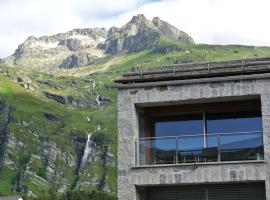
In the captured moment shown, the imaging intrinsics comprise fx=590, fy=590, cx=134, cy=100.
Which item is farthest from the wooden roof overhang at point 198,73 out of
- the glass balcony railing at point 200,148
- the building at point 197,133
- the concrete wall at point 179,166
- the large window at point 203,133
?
the glass balcony railing at point 200,148

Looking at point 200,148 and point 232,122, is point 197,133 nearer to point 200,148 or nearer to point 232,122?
point 200,148

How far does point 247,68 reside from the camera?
22.6 metres

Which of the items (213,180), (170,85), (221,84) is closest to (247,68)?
(221,84)

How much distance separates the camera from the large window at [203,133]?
2244cm

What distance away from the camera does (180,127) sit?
80.3ft

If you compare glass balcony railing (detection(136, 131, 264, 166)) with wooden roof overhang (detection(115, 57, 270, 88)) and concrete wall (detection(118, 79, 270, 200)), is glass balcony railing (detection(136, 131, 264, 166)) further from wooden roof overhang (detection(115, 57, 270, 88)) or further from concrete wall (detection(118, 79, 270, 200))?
wooden roof overhang (detection(115, 57, 270, 88))

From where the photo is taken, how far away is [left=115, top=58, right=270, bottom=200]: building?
22.0 metres

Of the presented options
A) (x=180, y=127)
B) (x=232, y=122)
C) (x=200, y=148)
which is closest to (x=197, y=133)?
(x=180, y=127)

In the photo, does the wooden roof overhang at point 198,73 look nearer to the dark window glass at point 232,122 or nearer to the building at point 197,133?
the building at point 197,133

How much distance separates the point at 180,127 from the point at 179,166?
253 centimetres

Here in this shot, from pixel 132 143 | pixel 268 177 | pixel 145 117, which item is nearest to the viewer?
pixel 268 177

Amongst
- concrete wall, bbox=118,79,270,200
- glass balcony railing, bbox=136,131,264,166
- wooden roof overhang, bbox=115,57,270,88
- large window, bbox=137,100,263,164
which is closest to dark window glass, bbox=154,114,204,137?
large window, bbox=137,100,263,164

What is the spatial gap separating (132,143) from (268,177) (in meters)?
5.35

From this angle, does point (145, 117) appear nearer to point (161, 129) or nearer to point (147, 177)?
point (161, 129)
